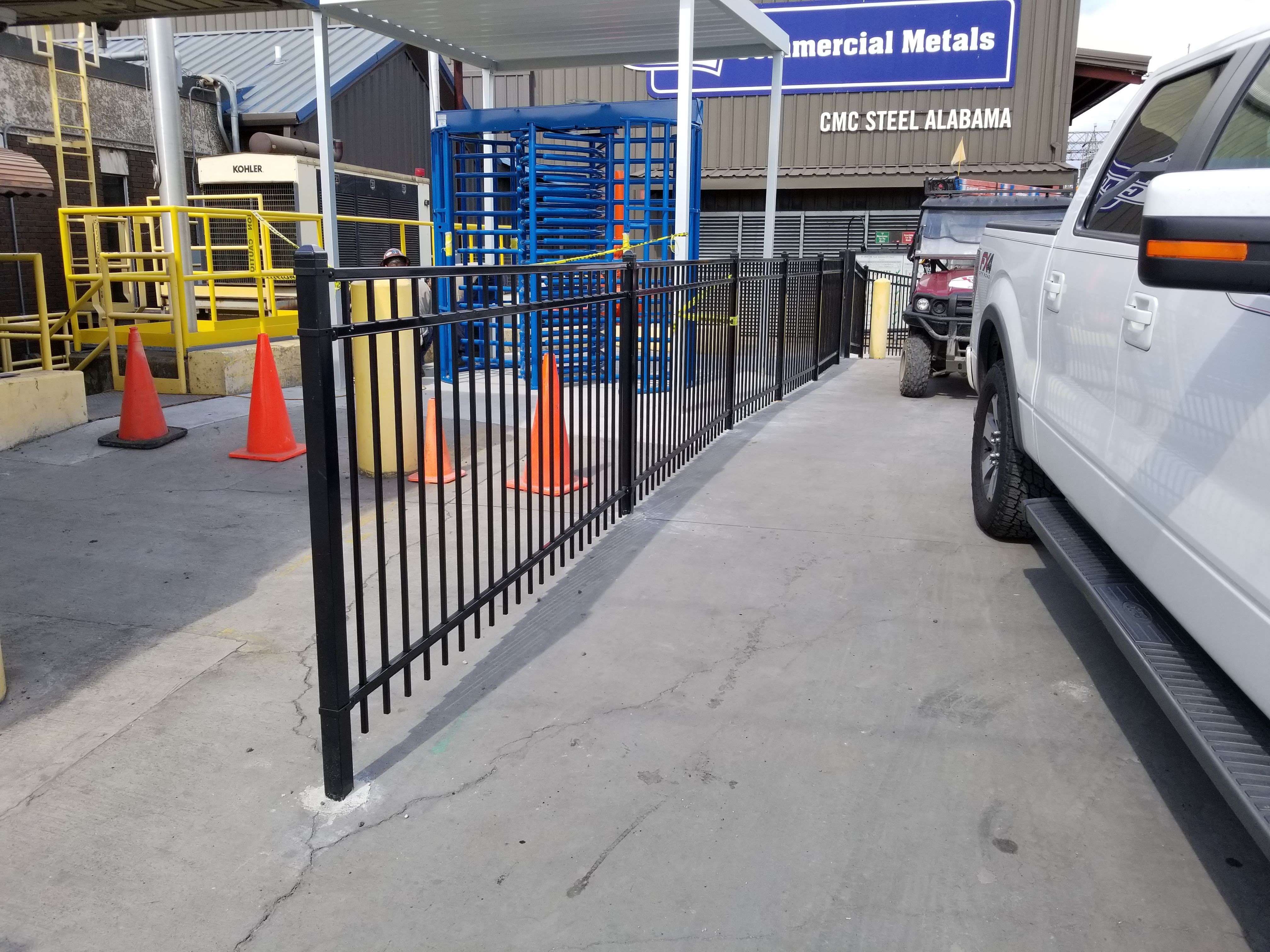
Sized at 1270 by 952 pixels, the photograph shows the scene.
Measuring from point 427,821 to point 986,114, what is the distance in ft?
66.0

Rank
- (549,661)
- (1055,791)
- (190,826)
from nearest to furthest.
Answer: (190,826), (1055,791), (549,661)

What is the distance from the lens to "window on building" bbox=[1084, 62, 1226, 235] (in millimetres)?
3393

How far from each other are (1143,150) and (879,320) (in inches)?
454

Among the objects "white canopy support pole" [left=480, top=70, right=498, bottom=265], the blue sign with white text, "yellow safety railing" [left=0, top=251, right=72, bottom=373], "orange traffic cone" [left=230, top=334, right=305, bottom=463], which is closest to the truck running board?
"orange traffic cone" [left=230, top=334, right=305, bottom=463]

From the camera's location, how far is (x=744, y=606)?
4562mm

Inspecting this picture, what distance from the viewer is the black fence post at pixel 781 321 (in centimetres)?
970

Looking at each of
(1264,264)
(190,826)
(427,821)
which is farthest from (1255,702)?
(190,826)

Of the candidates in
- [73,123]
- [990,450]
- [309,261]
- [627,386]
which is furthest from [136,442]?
[73,123]

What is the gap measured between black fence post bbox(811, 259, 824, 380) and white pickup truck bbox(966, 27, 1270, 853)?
674cm

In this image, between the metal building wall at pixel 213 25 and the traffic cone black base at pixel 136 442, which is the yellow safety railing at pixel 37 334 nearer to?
the traffic cone black base at pixel 136 442

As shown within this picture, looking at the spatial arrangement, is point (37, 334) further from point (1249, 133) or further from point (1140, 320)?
point (1249, 133)

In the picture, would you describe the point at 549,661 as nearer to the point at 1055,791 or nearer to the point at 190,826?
the point at 190,826

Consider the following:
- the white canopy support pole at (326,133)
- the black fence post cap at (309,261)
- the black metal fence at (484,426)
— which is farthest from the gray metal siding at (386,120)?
the black fence post cap at (309,261)

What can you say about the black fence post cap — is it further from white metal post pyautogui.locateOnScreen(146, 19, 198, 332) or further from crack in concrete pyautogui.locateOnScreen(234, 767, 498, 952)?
white metal post pyautogui.locateOnScreen(146, 19, 198, 332)
